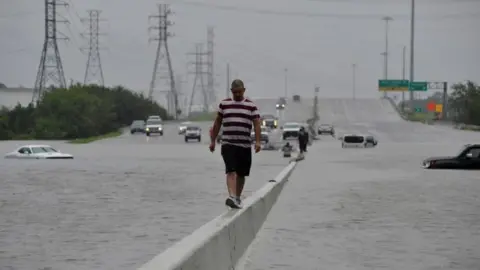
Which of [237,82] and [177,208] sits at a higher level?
[237,82]

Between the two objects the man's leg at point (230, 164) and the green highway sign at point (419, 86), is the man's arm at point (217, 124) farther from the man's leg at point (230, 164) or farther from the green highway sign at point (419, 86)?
the green highway sign at point (419, 86)

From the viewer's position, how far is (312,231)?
51.3ft

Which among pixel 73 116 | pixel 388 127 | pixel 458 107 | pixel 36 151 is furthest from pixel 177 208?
pixel 458 107

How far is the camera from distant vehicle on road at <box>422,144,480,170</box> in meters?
40.2

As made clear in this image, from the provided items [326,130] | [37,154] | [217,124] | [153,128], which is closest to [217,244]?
[217,124]

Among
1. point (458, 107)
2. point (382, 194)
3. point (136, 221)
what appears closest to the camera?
point (136, 221)

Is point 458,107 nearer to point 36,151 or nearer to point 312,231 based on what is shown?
point 36,151

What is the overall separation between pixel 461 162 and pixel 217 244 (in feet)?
103

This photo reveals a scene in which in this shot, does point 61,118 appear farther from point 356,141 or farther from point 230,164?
point 230,164

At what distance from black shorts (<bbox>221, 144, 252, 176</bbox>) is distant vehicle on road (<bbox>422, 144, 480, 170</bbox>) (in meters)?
26.9

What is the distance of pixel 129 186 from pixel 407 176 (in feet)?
34.6

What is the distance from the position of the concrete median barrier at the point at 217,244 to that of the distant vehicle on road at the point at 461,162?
81.2ft

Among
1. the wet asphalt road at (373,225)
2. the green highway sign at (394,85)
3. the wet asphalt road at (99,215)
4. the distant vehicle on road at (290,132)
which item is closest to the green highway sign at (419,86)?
the green highway sign at (394,85)

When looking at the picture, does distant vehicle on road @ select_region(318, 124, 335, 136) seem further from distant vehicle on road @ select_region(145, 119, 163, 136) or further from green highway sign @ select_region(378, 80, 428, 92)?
green highway sign @ select_region(378, 80, 428, 92)
